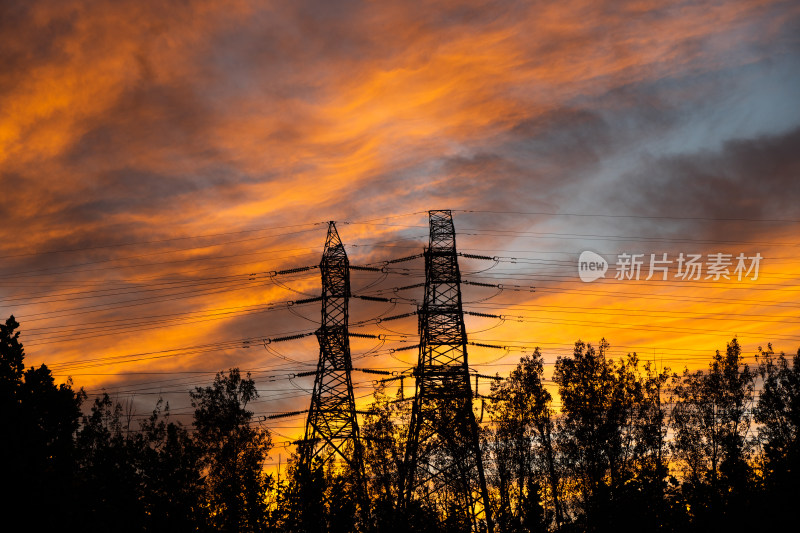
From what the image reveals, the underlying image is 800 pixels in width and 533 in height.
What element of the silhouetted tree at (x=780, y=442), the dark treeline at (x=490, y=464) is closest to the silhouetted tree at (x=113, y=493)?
the dark treeline at (x=490, y=464)

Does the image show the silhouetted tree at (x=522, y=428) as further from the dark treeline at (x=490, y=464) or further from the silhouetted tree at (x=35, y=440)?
the silhouetted tree at (x=35, y=440)

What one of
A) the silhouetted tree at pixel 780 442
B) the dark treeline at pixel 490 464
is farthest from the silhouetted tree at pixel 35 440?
the silhouetted tree at pixel 780 442

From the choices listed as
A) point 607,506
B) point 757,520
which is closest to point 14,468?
point 607,506

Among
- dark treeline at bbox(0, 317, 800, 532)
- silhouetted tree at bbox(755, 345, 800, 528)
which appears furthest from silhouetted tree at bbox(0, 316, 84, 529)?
silhouetted tree at bbox(755, 345, 800, 528)

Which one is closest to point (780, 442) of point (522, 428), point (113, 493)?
point (522, 428)

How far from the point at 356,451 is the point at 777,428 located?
47818 mm

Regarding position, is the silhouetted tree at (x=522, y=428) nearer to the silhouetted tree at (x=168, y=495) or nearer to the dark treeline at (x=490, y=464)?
the dark treeline at (x=490, y=464)

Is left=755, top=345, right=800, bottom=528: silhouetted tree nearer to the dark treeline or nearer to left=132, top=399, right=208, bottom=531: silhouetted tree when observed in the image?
the dark treeline

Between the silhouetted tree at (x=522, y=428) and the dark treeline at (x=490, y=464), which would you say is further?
the silhouetted tree at (x=522, y=428)

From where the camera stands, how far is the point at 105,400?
88.9 meters

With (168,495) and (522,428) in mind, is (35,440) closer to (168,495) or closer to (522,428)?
(168,495)

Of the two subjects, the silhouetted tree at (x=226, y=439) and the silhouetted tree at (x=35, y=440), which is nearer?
the silhouetted tree at (x=35, y=440)

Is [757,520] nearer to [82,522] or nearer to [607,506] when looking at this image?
[607,506]

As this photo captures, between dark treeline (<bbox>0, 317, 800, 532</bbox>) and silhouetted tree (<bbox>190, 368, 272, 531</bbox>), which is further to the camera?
silhouetted tree (<bbox>190, 368, 272, 531</bbox>)
